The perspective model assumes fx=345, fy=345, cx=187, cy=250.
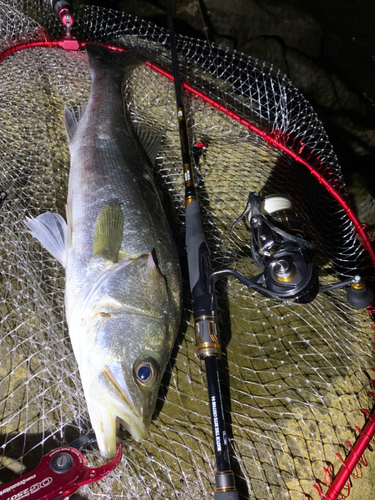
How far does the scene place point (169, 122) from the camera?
4.00 meters

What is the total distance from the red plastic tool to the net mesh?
0.92ft

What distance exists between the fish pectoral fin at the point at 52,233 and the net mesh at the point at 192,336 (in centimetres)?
26

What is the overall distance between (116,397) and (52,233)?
135 centimetres

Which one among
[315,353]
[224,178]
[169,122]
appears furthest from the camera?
[169,122]

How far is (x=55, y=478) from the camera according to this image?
5.90 ft

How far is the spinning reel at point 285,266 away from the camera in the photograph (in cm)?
223

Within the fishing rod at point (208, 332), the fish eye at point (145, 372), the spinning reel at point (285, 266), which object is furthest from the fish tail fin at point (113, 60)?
the fish eye at point (145, 372)

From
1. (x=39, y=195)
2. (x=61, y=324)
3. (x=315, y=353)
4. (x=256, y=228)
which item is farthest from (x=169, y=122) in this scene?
(x=315, y=353)

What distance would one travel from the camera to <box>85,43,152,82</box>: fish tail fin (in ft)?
11.7

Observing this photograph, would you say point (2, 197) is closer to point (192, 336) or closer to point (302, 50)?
point (192, 336)

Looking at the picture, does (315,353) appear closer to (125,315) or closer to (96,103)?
(125,315)

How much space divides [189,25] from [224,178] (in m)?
5.44

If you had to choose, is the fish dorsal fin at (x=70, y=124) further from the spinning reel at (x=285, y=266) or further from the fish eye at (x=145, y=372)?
the fish eye at (x=145, y=372)

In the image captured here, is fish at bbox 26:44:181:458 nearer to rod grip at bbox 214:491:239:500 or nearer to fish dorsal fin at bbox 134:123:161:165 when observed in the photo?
fish dorsal fin at bbox 134:123:161:165
